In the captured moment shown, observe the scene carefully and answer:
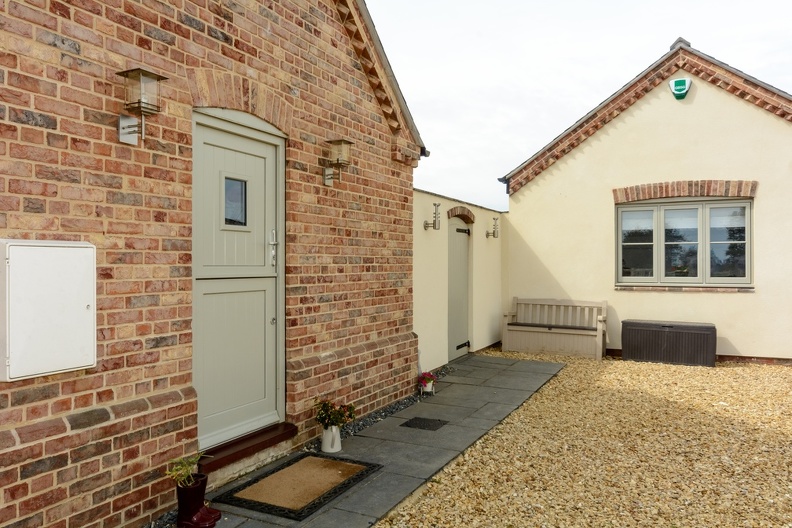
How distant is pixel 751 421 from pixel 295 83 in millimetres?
5864

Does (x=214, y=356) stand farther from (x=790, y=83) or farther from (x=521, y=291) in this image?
(x=790, y=83)

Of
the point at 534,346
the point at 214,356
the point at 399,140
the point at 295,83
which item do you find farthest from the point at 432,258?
the point at 214,356

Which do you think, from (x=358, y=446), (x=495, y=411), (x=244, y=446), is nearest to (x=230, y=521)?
(x=244, y=446)

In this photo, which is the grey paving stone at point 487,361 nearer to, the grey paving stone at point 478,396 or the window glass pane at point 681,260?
the grey paving stone at point 478,396

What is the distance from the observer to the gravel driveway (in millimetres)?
3820

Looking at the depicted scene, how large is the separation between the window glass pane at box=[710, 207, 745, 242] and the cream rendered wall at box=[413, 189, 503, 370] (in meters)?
3.86

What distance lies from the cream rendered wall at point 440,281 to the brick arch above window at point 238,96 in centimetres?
332

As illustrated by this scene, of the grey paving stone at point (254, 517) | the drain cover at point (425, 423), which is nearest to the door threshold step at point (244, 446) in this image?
the grey paving stone at point (254, 517)

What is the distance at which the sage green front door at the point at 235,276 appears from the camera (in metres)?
4.12

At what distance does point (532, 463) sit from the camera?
15.6 feet

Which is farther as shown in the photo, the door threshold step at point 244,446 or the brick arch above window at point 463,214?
the brick arch above window at point 463,214

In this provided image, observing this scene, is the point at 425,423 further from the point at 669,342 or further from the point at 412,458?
the point at 669,342

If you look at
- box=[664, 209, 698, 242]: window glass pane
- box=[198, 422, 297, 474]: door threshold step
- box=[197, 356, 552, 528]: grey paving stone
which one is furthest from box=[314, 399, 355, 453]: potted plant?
box=[664, 209, 698, 242]: window glass pane

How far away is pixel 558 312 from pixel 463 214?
2.92m
